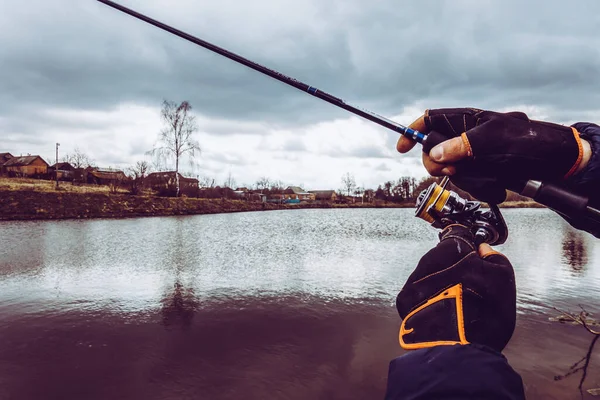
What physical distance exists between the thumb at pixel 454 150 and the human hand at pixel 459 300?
1.56ft

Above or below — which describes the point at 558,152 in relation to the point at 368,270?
above

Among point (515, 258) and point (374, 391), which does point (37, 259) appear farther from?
point (515, 258)

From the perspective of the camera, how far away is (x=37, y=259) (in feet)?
46.1

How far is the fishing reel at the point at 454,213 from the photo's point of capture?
2.48m

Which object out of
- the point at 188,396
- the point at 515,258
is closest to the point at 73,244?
the point at 188,396

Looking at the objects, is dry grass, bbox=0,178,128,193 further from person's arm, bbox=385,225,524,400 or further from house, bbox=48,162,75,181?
person's arm, bbox=385,225,524,400

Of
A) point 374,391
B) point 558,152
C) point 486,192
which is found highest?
point 558,152

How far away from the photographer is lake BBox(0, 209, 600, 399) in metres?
5.68

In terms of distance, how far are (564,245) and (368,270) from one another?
15.1 m

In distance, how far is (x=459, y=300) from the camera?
1.54 metres

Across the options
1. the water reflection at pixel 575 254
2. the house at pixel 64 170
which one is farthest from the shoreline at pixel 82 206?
the house at pixel 64 170

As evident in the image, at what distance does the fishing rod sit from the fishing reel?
0.73m

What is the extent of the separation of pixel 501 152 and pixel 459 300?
0.69 m

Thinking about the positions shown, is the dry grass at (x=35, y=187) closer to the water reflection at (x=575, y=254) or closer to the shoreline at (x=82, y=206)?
the shoreline at (x=82, y=206)
